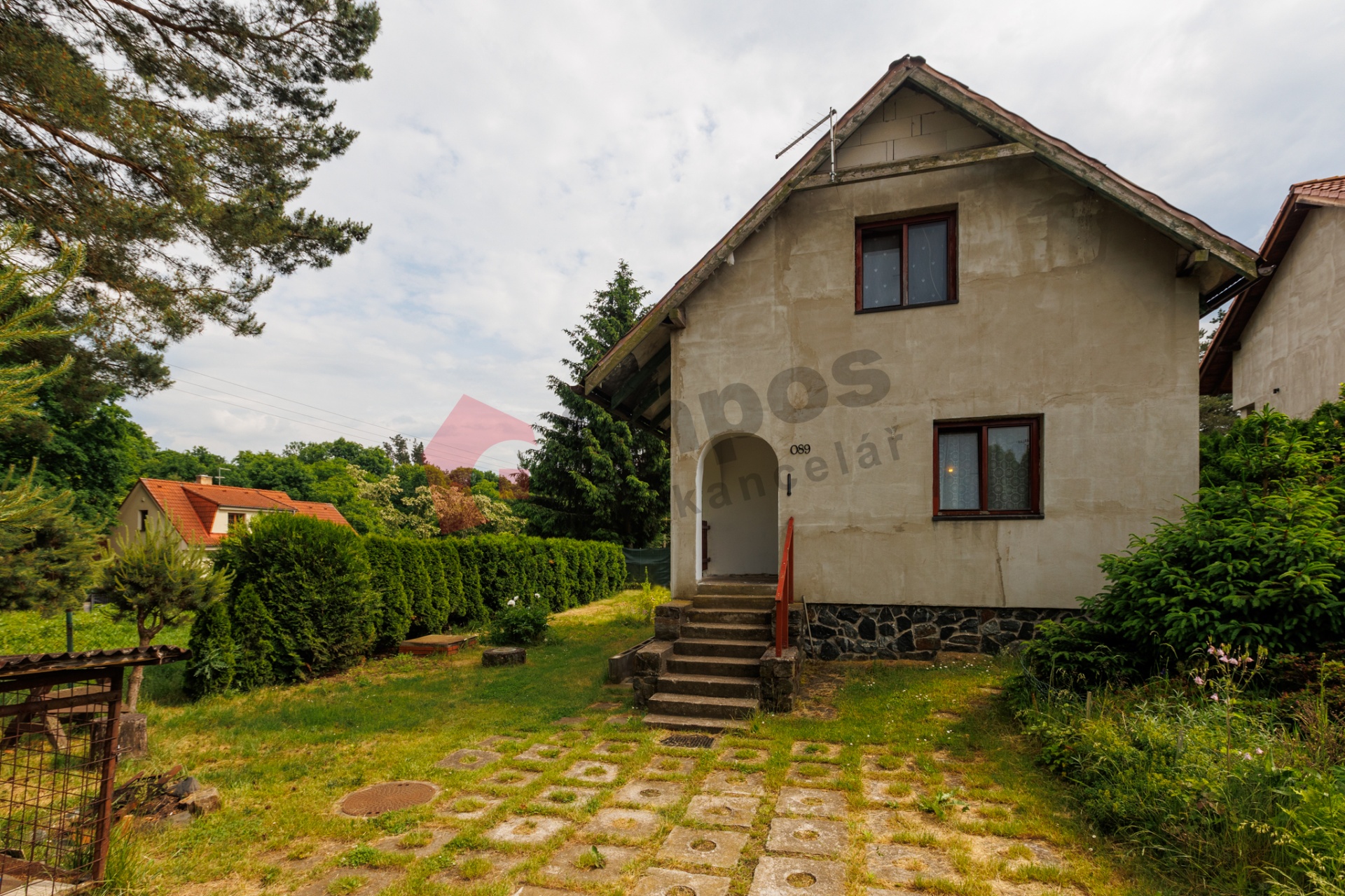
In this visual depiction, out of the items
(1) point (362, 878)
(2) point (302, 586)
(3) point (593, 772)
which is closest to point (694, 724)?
(3) point (593, 772)

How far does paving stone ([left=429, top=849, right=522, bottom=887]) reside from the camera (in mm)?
3485

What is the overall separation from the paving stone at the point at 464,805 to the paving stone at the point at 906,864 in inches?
101

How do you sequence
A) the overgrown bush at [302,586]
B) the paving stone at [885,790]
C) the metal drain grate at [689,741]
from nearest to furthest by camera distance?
the paving stone at [885,790] → the metal drain grate at [689,741] → the overgrown bush at [302,586]

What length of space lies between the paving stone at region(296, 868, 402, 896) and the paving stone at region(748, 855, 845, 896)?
78.8 inches

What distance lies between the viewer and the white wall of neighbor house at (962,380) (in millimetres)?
7570

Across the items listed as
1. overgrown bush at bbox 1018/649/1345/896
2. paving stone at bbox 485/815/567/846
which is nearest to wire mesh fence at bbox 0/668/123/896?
paving stone at bbox 485/815/567/846

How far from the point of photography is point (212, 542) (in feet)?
103

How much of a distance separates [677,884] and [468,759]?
2.73 m

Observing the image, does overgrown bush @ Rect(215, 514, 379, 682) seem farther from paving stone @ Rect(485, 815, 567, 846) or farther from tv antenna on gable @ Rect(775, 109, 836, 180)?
tv antenna on gable @ Rect(775, 109, 836, 180)

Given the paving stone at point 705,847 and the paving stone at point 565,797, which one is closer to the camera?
the paving stone at point 705,847

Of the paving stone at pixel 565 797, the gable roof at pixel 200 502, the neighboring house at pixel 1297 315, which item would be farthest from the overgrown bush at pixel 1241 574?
the gable roof at pixel 200 502

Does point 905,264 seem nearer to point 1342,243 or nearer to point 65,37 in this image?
point 1342,243

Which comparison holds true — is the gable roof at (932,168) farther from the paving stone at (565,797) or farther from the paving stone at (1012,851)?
the paving stone at (1012,851)

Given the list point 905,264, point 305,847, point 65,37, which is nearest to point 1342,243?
point 905,264
